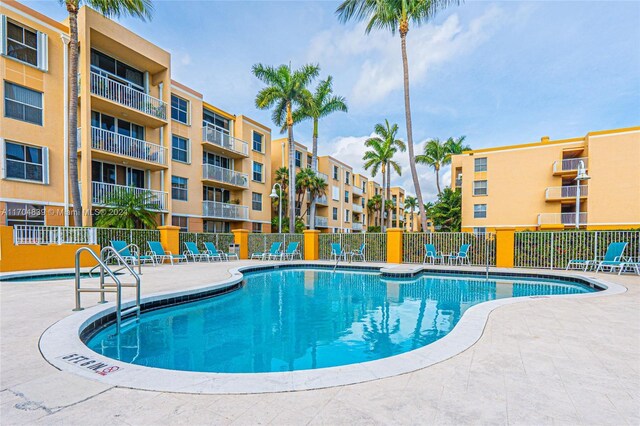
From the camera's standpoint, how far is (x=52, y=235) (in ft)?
37.2

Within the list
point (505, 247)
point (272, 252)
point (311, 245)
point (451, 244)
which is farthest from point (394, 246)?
point (272, 252)

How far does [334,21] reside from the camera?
1811 cm

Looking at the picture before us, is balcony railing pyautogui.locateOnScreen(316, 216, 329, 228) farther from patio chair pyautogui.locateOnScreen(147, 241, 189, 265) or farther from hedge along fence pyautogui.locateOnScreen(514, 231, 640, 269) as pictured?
hedge along fence pyautogui.locateOnScreen(514, 231, 640, 269)

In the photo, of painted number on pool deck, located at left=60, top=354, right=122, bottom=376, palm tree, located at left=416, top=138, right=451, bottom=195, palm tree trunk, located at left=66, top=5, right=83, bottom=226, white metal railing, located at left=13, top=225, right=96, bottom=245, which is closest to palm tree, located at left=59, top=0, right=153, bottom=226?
palm tree trunk, located at left=66, top=5, right=83, bottom=226

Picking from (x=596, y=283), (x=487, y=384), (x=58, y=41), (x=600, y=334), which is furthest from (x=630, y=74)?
(x=58, y=41)

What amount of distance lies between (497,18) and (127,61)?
708 inches

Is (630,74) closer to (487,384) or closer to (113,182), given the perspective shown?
(487,384)

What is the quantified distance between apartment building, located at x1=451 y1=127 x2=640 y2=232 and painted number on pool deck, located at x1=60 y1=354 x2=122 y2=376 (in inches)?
959

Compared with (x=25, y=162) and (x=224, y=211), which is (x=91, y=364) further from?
(x=224, y=211)

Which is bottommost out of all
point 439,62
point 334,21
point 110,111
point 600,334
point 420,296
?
point 420,296

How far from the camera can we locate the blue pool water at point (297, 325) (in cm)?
436

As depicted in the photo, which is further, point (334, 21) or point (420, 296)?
point (334, 21)

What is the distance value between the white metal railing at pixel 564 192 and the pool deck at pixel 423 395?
24057 mm

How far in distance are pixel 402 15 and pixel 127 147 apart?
16229 mm
